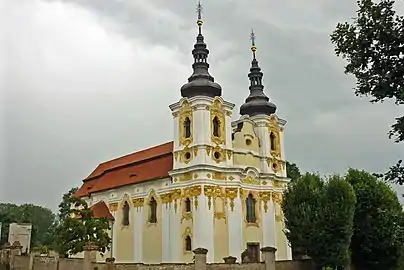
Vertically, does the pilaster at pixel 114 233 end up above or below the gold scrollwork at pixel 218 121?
below

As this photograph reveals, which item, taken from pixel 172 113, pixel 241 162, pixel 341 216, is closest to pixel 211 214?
pixel 241 162

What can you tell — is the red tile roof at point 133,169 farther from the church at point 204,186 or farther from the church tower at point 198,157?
the church tower at point 198,157

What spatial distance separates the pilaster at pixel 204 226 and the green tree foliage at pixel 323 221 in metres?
10.2

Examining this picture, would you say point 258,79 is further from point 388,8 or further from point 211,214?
point 388,8

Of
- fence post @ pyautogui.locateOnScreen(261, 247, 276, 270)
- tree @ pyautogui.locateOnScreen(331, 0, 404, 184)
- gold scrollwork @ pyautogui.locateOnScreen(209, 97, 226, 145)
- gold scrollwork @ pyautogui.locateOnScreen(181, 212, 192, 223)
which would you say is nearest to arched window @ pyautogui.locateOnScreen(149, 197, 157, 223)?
gold scrollwork @ pyautogui.locateOnScreen(181, 212, 192, 223)

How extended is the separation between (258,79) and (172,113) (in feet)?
35.0

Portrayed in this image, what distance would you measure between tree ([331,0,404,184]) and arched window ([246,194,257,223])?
29.2 metres

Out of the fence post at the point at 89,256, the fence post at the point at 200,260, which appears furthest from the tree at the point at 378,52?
the fence post at the point at 89,256

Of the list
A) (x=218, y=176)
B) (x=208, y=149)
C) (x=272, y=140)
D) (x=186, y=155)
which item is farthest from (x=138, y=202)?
(x=272, y=140)

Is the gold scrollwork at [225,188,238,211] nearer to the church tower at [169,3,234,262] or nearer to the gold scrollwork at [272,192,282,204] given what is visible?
the church tower at [169,3,234,262]

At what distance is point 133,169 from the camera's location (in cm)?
4803

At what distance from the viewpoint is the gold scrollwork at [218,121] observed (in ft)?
138

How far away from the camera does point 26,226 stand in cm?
3662

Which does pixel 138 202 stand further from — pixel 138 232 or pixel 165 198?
pixel 165 198
